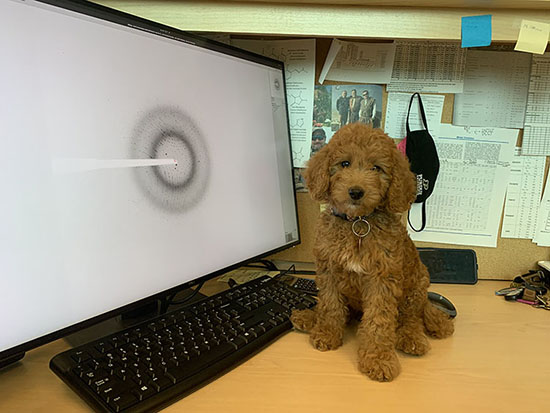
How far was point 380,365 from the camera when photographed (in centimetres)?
59

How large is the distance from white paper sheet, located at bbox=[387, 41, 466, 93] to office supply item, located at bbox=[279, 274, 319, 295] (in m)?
0.52

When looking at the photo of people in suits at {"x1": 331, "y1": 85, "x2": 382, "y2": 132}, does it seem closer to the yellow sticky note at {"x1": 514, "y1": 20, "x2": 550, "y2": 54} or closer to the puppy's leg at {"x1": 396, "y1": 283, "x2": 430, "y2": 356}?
the yellow sticky note at {"x1": 514, "y1": 20, "x2": 550, "y2": 54}

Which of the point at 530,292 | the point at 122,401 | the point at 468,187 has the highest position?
the point at 468,187

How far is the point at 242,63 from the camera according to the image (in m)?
0.82

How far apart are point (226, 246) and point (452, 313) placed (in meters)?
0.48

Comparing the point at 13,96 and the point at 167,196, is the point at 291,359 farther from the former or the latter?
the point at 13,96

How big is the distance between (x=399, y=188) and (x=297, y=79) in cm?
45

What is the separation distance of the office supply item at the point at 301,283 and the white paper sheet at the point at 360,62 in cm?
50

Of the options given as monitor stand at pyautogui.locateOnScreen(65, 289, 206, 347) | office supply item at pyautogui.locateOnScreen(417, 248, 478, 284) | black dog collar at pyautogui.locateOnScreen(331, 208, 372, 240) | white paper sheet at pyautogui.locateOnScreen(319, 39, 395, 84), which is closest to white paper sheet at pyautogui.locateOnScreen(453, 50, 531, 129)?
white paper sheet at pyautogui.locateOnScreen(319, 39, 395, 84)

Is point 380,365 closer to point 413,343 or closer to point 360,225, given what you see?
point 413,343

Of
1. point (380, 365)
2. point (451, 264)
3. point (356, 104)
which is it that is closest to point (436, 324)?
point (380, 365)

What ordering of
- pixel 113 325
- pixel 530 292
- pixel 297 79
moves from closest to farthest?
pixel 113 325, pixel 530 292, pixel 297 79

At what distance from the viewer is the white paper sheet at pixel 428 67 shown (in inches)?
36.5

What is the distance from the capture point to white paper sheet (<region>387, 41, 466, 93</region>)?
36.5 inches
